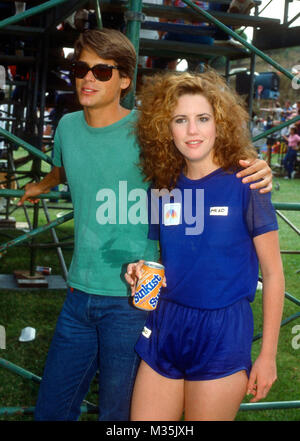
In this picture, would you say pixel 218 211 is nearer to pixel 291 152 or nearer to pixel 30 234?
pixel 30 234

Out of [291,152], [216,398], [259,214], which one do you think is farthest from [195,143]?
[291,152]

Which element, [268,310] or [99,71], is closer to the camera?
[268,310]

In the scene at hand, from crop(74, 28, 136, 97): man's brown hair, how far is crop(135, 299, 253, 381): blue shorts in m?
1.03

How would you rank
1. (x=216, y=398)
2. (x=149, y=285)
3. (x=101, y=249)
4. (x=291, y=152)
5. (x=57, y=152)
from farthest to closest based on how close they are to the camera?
(x=291, y=152) → (x=57, y=152) → (x=101, y=249) → (x=149, y=285) → (x=216, y=398)

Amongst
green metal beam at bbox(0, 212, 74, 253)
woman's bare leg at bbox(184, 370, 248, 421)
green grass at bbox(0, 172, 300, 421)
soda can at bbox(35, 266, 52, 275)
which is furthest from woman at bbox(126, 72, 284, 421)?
soda can at bbox(35, 266, 52, 275)

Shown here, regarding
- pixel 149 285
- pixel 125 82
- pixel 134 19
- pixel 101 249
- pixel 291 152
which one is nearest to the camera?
pixel 149 285

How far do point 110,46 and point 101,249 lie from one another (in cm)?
84

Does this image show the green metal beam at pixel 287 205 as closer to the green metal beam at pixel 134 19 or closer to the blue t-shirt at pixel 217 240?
the blue t-shirt at pixel 217 240

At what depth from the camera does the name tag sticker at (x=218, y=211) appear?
75.7 inches

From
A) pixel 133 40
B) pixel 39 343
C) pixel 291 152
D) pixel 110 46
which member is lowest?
pixel 39 343

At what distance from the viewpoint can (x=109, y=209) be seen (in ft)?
7.13

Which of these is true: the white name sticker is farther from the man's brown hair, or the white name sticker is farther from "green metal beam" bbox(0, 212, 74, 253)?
the man's brown hair

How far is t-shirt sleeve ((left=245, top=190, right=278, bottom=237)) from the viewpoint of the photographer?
Answer: 1891mm

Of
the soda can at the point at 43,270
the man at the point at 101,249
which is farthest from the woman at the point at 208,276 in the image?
the soda can at the point at 43,270
